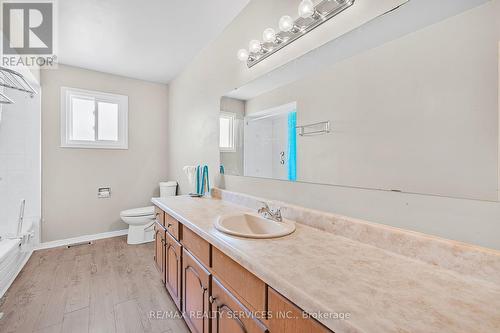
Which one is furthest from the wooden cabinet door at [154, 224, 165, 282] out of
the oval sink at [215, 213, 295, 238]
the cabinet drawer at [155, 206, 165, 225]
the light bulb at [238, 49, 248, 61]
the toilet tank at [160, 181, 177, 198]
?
the light bulb at [238, 49, 248, 61]

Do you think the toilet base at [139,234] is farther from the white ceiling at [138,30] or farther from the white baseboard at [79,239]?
the white ceiling at [138,30]

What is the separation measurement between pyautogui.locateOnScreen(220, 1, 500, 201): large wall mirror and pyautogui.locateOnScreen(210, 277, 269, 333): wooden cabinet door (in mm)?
755

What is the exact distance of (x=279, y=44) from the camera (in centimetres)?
150

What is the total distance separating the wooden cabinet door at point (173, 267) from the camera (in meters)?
1.61

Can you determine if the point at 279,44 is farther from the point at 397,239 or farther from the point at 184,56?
the point at 184,56

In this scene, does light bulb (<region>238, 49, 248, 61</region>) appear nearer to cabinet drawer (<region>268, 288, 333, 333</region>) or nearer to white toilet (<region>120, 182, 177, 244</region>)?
cabinet drawer (<region>268, 288, 333, 333</region>)

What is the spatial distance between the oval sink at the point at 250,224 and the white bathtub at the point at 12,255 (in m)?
1.78

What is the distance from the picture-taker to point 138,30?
2242 mm

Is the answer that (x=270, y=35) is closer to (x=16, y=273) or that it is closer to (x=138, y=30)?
(x=138, y=30)

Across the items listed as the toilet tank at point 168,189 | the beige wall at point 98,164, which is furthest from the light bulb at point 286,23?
the beige wall at point 98,164

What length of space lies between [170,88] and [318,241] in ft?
11.7

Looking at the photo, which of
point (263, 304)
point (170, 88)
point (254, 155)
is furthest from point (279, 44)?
point (170, 88)

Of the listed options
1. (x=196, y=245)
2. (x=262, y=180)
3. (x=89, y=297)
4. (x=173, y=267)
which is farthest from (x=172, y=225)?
(x=89, y=297)

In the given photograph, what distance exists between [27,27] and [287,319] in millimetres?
3110
